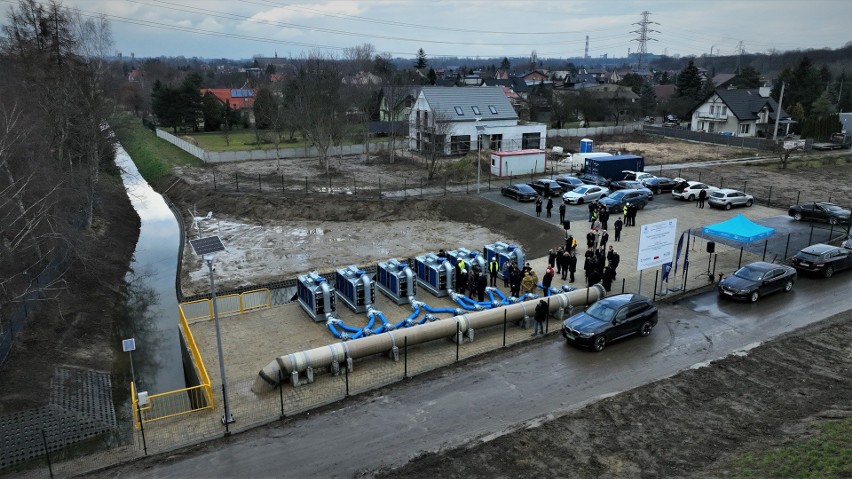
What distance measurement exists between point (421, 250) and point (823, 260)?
18.0 meters

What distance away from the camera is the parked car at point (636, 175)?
4140 centimetres

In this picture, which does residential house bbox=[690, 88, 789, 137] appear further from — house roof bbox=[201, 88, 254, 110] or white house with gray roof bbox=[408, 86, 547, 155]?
house roof bbox=[201, 88, 254, 110]

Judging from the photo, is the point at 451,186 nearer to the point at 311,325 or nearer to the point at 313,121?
the point at 313,121

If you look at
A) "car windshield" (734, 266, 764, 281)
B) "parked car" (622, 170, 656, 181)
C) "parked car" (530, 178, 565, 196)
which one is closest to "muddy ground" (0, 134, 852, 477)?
"car windshield" (734, 266, 764, 281)

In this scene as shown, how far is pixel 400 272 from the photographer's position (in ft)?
73.6

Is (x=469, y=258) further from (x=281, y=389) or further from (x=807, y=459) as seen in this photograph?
(x=807, y=459)

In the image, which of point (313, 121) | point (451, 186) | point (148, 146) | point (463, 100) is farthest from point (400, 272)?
point (148, 146)

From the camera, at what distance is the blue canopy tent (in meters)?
23.5

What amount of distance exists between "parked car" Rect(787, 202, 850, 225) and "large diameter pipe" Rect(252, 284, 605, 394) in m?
18.6

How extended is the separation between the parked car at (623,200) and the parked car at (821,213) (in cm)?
815

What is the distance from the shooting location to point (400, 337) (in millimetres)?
17406

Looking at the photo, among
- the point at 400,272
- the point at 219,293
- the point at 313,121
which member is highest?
the point at 313,121

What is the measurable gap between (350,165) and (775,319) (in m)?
40.3

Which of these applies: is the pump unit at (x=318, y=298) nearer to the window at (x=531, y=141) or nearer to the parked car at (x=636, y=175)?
the parked car at (x=636, y=175)
